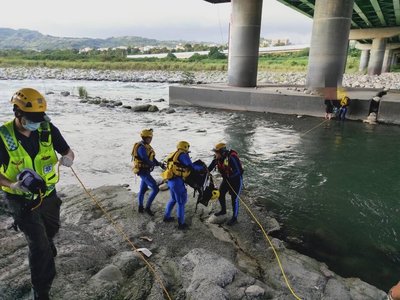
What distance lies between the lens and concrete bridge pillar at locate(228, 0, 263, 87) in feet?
78.0

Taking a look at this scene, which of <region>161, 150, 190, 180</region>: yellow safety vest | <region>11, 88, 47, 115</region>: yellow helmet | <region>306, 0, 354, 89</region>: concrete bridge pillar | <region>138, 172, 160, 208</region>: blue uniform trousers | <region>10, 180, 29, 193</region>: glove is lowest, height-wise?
<region>138, 172, 160, 208</region>: blue uniform trousers

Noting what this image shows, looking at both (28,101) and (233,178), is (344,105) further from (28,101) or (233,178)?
(28,101)

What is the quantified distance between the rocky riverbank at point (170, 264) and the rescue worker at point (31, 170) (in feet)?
2.08

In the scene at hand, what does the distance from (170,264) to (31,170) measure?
257cm

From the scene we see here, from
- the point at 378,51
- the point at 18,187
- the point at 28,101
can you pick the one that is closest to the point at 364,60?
the point at 378,51

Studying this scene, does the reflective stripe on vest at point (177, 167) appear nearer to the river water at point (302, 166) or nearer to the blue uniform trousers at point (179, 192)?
the blue uniform trousers at point (179, 192)

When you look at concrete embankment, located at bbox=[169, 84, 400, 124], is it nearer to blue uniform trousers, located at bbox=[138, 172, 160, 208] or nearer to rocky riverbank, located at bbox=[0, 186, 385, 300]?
rocky riverbank, located at bbox=[0, 186, 385, 300]

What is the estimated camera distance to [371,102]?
18.2 metres

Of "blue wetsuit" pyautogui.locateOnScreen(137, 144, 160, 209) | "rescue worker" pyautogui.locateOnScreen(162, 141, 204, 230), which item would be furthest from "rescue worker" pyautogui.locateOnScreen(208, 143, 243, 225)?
"blue wetsuit" pyautogui.locateOnScreen(137, 144, 160, 209)

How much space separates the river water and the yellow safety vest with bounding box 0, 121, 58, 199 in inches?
185

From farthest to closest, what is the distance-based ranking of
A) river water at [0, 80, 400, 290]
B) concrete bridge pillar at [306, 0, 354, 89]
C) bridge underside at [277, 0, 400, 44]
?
bridge underside at [277, 0, 400, 44] → concrete bridge pillar at [306, 0, 354, 89] → river water at [0, 80, 400, 290]

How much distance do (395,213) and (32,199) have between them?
770 cm

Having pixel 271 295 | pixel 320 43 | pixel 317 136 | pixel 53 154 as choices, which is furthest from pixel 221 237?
pixel 320 43

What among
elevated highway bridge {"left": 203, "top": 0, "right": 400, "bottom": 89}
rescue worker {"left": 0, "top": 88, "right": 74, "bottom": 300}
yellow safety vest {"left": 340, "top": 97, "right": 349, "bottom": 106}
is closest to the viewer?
rescue worker {"left": 0, "top": 88, "right": 74, "bottom": 300}
